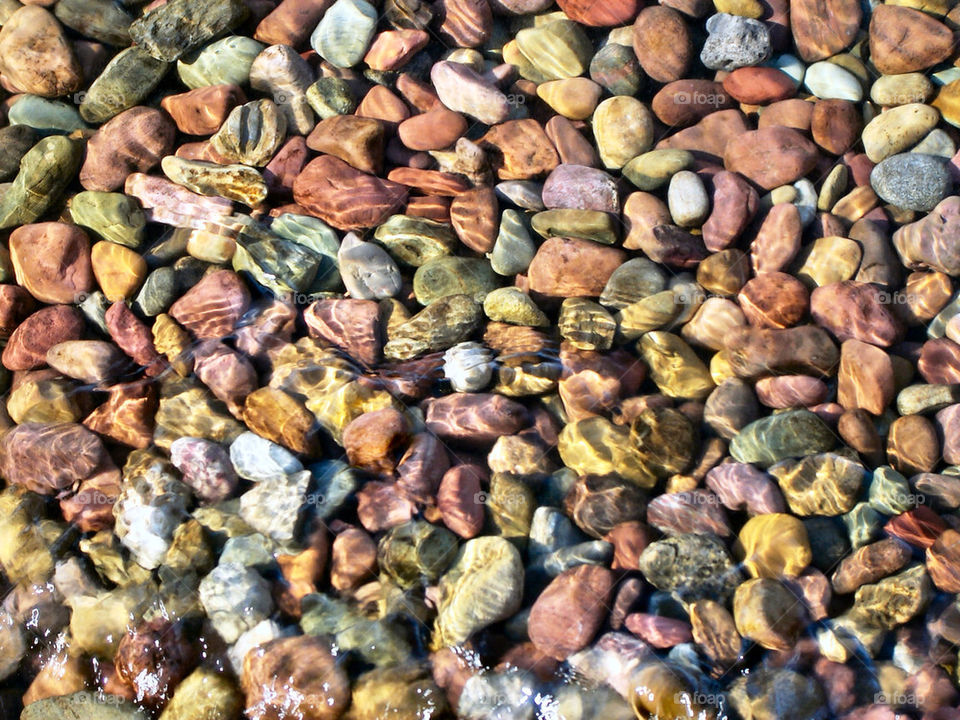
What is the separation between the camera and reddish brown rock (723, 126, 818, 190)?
11.2 ft

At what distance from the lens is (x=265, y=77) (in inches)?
151

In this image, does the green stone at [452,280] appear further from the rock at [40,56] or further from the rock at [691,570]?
the rock at [40,56]

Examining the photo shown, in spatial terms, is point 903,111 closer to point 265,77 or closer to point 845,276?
point 845,276

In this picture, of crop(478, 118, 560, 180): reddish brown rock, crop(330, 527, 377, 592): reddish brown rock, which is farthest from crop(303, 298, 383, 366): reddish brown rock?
crop(478, 118, 560, 180): reddish brown rock

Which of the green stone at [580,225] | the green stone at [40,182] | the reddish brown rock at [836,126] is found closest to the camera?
the green stone at [580,225]

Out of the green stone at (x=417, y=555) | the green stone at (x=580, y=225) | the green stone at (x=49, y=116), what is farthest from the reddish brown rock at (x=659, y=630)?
the green stone at (x=49, y=116)

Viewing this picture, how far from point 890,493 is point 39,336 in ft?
11.0

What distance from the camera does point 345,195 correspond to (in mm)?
3553

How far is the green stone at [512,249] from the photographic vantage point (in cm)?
339

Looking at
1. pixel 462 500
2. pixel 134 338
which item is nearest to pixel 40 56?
pixel 134 338

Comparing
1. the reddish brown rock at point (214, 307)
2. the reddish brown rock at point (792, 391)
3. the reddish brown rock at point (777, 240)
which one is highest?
the reddish brown rock at point (777, 240)

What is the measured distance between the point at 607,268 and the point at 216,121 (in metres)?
1.92

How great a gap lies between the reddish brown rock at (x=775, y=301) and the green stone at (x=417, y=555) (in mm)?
1426

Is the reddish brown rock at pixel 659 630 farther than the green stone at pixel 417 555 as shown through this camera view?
No
